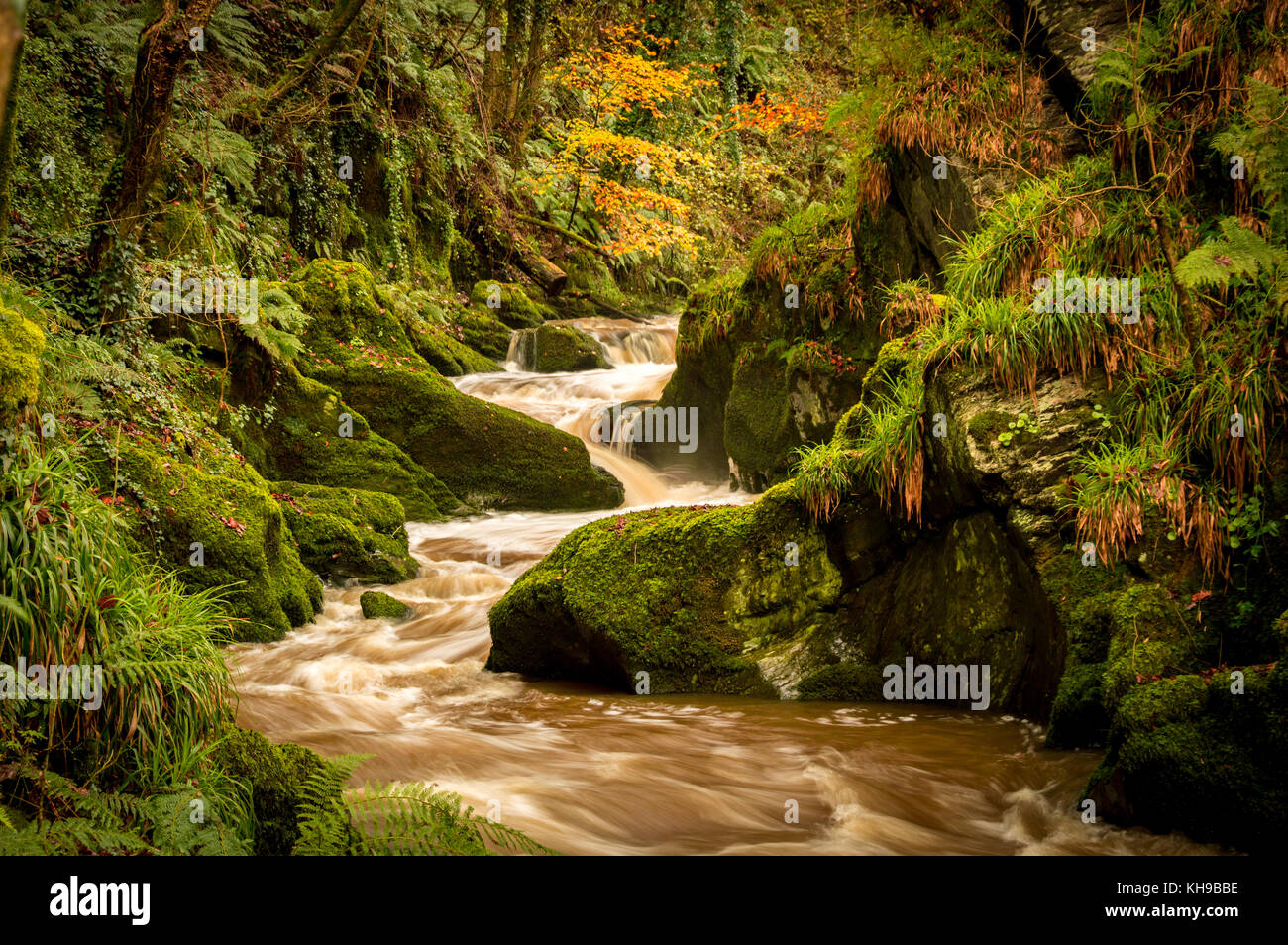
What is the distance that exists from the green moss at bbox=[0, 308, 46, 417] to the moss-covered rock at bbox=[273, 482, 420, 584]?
5.12 metres

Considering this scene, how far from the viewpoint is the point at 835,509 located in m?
6.30

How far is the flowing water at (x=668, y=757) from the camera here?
427 cm

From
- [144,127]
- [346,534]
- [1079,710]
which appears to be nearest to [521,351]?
[346,534]

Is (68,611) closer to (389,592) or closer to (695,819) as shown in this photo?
(695,819)

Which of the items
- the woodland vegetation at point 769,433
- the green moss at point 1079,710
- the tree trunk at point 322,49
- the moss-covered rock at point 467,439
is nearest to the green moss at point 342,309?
the woodland vegetation at point 769,433

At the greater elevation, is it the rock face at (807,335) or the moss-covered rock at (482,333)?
the moss-covered rock at (482,333)

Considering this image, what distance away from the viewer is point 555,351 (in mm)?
16953

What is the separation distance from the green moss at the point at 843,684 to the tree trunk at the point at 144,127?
20.0 feet

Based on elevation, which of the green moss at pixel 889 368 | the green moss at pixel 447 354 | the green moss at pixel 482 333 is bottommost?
the green moss at pixel 889 368

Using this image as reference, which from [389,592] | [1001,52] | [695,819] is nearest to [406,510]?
[389,592]

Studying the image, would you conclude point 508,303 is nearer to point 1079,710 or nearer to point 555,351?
point 555,351

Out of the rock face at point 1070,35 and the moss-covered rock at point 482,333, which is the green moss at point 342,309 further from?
the rock face at point 1070,35

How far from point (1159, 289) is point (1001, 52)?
377cm

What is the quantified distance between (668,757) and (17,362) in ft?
12.5
